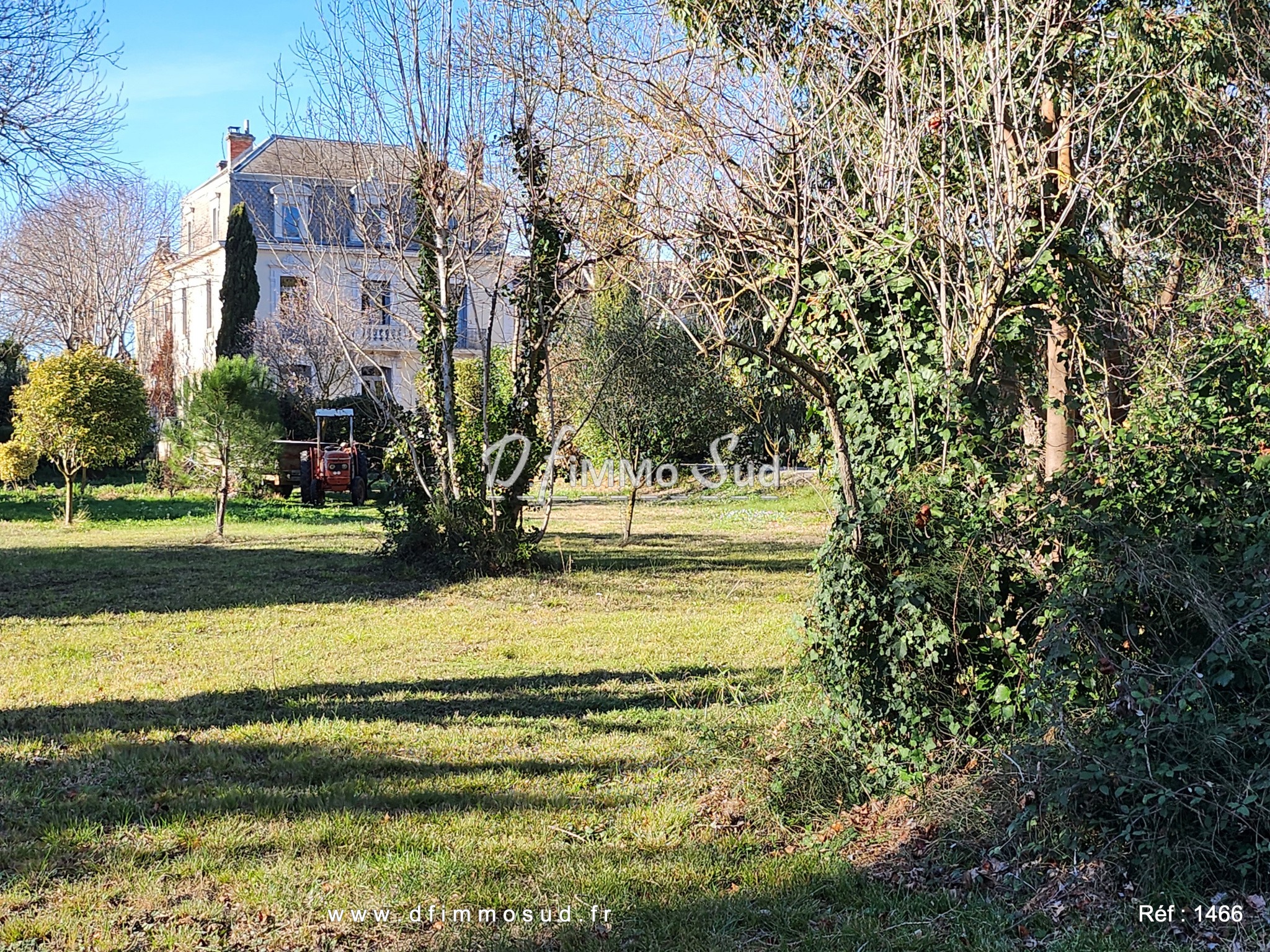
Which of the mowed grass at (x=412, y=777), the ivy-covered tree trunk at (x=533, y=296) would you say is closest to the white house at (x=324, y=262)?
the ivy-covered tree trunk at (x=533, y=296)

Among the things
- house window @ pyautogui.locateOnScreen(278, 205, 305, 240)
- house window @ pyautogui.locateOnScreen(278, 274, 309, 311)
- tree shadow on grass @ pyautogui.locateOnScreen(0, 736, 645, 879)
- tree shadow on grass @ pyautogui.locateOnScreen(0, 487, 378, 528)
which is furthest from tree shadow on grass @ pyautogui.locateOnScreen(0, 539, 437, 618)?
house window @ pyautogui.locateOnScreen(278, 274, 309, 311)

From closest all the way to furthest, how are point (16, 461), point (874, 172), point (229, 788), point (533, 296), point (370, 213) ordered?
point (229, 788) → point (874, 172) → point (533, 296) → point (370, 213) → point (16, 461)

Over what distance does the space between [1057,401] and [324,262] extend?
1109 centimetres

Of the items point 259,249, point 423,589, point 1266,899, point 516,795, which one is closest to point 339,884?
point 516,795

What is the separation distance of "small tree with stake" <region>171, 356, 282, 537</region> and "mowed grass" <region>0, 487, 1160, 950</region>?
19.9 feet

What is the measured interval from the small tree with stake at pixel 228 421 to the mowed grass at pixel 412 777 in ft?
19.9

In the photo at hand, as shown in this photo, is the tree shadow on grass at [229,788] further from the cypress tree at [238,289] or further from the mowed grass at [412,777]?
the cypress tree at [238,289]

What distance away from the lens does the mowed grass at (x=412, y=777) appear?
343 cm

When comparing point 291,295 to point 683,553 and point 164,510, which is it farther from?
point 683,553

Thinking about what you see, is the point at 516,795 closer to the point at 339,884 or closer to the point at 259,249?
the point at 339,884

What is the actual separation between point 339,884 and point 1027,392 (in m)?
3.77

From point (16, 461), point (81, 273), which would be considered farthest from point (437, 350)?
point (81, 273)

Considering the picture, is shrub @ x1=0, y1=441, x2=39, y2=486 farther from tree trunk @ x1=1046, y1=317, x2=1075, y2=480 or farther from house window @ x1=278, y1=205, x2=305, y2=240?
tree trunk @ x1=1046, y1=317, x2=1075, y2=480

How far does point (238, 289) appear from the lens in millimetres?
31500
